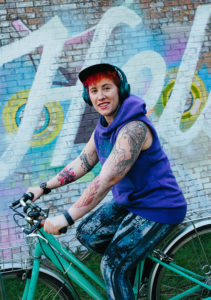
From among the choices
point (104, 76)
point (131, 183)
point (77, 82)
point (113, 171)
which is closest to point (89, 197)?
point (113, 171)

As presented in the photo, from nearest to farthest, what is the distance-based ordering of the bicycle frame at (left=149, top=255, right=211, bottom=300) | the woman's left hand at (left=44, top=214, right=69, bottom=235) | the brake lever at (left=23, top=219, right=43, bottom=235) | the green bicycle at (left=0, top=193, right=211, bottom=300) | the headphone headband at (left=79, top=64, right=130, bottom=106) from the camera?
the woman's left hand at (left=44, top=214, right=69, bottom=235) → the brake lever at (left=23, top=219, right=43, bottom=235) → the headphone headband at (left=79, top=64, right=130, bottom=106) → the green bicycle at (left=0, top=193, right=211, bottom=300) → the bicycle frame at (left=149, top=255, right=211, bottom=300)

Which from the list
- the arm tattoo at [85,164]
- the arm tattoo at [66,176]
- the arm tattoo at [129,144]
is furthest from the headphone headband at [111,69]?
the arm tattoo at [66,176]

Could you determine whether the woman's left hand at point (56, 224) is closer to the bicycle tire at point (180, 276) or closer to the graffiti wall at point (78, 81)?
the bicycle tire at point (180, 276)

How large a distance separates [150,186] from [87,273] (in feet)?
2.50

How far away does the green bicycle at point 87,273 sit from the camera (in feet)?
7.27

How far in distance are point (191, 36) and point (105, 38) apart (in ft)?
4.02

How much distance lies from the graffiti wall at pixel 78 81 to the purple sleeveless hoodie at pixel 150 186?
223 centimetres

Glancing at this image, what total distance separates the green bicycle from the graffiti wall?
200cm

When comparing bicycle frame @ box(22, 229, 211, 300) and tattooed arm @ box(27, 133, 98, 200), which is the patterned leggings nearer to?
bicycle frame @ box(22, 229, 211, 300)

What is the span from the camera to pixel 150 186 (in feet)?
7.18

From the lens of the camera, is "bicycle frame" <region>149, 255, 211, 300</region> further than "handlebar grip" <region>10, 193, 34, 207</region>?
Yes

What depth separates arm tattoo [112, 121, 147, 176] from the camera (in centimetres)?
196

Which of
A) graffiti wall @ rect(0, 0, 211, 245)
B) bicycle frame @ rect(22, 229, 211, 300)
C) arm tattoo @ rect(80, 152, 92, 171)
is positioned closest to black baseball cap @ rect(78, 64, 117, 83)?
arm tattoo @ rect(80, 152, 92, 171)

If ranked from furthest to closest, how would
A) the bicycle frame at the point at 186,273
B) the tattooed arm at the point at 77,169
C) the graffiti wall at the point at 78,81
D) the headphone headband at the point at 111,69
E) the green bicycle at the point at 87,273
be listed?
the graffiti wall at the point at 78,81 < the tattooed arm at the point at 77,169 < the bicycle frame at the point at 186,273 < the green bicycle at the point at 87,273 < the headphone headband at the point at 111,69
